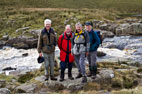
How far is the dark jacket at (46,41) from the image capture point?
9.21m

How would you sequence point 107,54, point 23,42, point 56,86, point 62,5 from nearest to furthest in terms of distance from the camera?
point 56,86, point 107,54, point 23,42, point 62,5

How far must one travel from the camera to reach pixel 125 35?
34.1m

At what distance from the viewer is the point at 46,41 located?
364 inches

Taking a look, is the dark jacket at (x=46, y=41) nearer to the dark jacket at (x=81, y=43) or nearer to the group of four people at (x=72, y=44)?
the group of four people at (x=72, y=44)

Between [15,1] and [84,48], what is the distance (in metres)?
86.1

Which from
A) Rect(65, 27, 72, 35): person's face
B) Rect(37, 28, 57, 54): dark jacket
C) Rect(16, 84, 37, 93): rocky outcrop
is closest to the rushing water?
Rect(16, 84, 37, 93): rocky outcrop

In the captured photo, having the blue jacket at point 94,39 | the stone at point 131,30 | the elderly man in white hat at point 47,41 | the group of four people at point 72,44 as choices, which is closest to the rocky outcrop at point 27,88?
the group of four people at point 72,44

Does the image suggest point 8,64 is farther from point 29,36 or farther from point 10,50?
point 29,36

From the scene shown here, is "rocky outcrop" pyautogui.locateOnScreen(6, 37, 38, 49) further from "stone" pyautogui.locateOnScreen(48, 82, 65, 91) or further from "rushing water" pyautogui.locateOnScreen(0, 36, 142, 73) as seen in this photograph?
"stone" pyautogui.locateOnScreen(48, 82, 65, 91)

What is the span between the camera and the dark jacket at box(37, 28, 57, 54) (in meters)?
9.21

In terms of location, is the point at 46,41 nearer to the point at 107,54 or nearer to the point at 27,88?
the point at 27,88

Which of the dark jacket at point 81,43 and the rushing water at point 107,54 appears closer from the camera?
the dark jacket at point 81,43

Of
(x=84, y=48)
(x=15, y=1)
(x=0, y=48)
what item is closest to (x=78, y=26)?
(x=84, y=48)

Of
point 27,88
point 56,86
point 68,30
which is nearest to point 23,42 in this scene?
point 27,88
